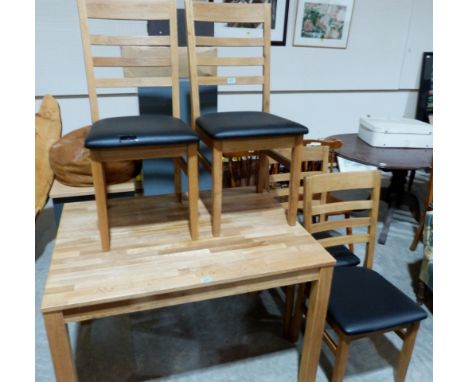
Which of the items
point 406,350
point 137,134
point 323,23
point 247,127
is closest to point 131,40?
point 137,134

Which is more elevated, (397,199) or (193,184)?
(193,184)

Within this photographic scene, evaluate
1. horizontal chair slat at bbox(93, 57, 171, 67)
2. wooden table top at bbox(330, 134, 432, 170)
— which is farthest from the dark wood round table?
horizontal chair slat at bbox(93, 57, 171, 67)

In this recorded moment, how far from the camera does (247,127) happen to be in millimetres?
1344

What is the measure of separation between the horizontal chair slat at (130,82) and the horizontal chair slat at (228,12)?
0.31 meters

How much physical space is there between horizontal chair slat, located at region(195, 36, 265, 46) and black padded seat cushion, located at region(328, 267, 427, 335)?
116 centimetres

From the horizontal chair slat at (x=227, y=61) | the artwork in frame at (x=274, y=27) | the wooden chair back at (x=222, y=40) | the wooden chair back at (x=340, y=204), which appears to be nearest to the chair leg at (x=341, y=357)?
the wooden chair back at (x=340, y=204)

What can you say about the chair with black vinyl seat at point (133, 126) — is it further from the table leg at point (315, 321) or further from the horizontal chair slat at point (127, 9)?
the table leg at point (315, 321)

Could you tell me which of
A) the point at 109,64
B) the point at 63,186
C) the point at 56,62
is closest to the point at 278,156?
the point at 109,64

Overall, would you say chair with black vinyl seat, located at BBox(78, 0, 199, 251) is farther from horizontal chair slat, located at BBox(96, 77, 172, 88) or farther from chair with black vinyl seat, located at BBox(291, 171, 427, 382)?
chair with black vinyl seat, located at BBox(291, 171, 427, 382)

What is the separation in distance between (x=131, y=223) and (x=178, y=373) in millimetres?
734

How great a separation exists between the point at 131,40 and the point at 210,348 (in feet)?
4.93

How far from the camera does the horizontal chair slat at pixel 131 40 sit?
151 centimetres

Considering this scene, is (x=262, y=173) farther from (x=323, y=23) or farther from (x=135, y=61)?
(x=323, y=23)

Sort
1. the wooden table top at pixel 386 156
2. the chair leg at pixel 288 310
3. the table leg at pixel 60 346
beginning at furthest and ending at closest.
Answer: the wooden table top at pixel 386 156, the chair leg at pixel 288 310, the table leg at pixel 60 346
